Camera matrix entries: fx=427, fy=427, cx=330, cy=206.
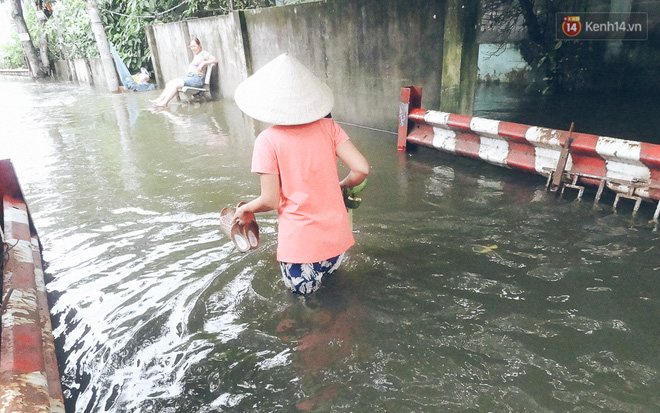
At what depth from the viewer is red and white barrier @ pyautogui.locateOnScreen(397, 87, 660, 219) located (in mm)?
3814

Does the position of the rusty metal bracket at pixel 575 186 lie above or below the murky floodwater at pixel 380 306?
above

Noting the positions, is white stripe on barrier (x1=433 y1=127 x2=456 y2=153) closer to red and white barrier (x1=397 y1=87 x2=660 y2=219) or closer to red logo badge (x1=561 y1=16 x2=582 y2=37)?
red and white barrier (x1=397 y1=87 x2=660 y2=219)

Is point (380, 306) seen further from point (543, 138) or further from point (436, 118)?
point (436, 118)

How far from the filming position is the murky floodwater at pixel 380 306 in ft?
7.48

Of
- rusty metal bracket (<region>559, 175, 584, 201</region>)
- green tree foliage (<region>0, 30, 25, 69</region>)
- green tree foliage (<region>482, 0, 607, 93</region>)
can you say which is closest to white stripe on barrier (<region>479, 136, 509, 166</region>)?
rusty metal bracket (<region>559, 175, 584, 201</region>)

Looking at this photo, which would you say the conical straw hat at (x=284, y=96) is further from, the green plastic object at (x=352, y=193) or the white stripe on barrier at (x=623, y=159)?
the white stripe on barrier at (x=623, y=159)

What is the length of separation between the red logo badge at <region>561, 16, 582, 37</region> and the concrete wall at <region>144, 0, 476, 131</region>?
179 inches

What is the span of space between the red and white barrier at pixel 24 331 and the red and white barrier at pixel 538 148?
448cm

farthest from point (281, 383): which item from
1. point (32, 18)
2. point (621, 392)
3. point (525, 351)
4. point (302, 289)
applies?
point (32, 18)

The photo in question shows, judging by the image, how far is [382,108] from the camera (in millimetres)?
7406

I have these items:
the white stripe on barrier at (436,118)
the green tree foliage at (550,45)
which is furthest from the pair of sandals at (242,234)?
the green tree foliage at (550,45)

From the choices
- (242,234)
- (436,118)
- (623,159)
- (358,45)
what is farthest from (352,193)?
(358,45)

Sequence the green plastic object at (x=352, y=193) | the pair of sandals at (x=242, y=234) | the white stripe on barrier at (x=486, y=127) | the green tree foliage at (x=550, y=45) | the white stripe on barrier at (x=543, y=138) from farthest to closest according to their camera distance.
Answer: the green tree foliage at (x=550, y=45), the white stripe on barrier at (x=486, y=127), the white stripe on barrier at (x=543, y=138), the green plastic object at (x=352, y=193), the pair of sandals at (x=242, y=234)

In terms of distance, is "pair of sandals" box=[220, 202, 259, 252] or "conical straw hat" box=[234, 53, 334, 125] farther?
"pair of sandals" box=[220, 202, 259, 252]
